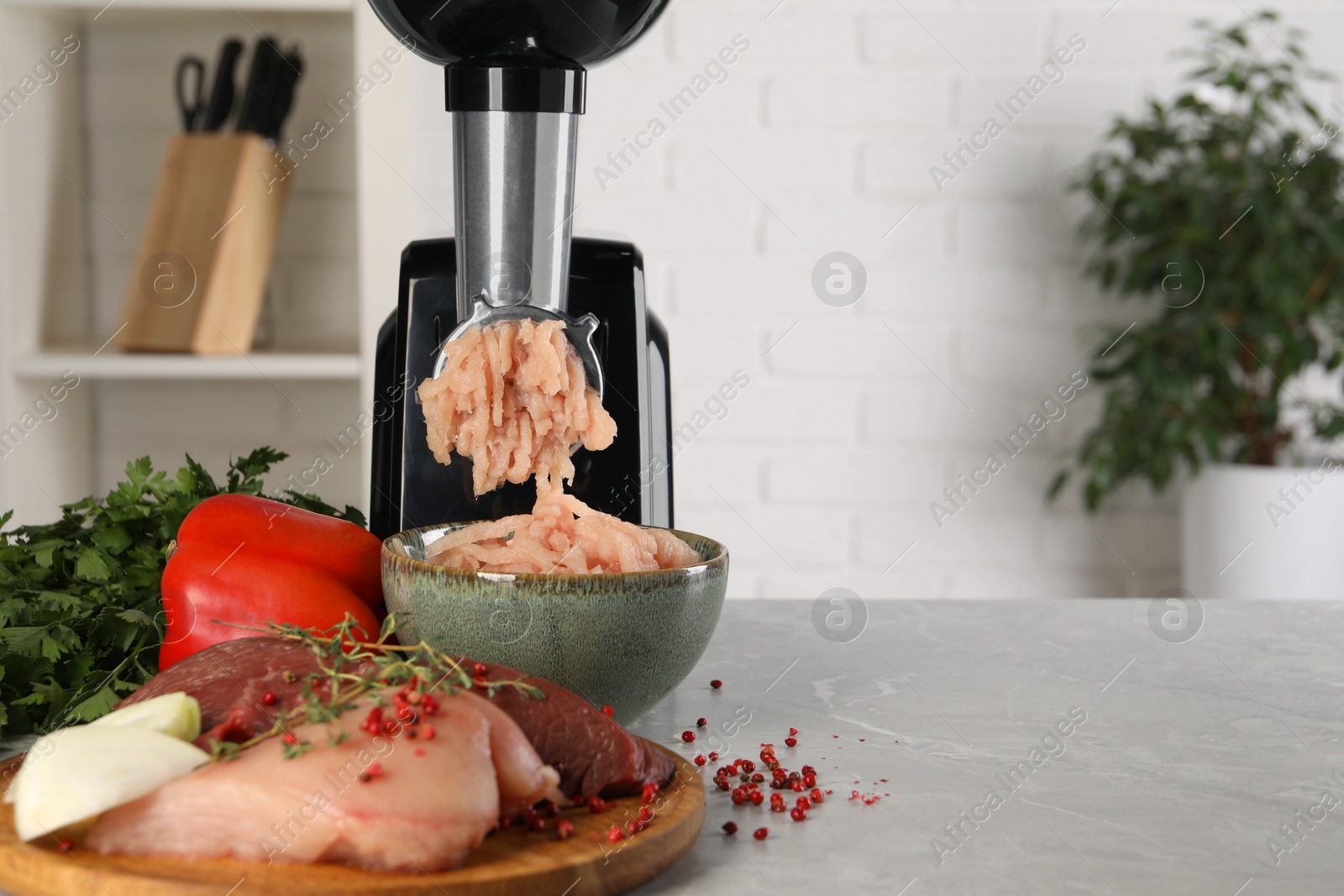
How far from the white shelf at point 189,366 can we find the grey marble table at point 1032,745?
893 mm

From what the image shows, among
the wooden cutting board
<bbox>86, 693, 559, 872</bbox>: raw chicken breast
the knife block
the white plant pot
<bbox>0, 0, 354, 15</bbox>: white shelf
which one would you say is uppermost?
<bbox>0, 0, 354, 15</bbox>: white shelf

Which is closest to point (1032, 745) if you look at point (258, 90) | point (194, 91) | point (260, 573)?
point (260, 573)

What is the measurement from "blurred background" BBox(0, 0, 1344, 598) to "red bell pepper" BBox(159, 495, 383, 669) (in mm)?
1158

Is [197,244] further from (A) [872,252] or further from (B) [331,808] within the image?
(B) [331,808]

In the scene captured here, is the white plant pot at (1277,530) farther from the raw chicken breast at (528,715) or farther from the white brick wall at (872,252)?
the raw chicken breast at (528,715)

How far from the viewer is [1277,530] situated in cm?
200

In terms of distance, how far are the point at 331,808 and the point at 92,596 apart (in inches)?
15.2

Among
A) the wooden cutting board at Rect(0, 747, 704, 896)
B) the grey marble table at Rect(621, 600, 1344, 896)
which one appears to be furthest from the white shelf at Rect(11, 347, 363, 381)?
the wooden cutting board at Rect(0, 747, 704, 896)

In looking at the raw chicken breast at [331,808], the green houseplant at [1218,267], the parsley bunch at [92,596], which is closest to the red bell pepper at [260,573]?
the parsley bunch at [92,596]

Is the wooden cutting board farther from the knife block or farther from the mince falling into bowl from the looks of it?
the knife block

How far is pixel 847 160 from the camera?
212 centimetres

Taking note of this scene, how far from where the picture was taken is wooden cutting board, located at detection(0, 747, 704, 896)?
509 mm

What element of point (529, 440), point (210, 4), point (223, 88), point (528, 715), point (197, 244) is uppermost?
point (210, 4)

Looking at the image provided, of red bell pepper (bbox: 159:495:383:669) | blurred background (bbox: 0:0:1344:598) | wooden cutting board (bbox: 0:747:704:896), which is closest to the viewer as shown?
wooden cutting board (bbox: 0:747:704:896)
